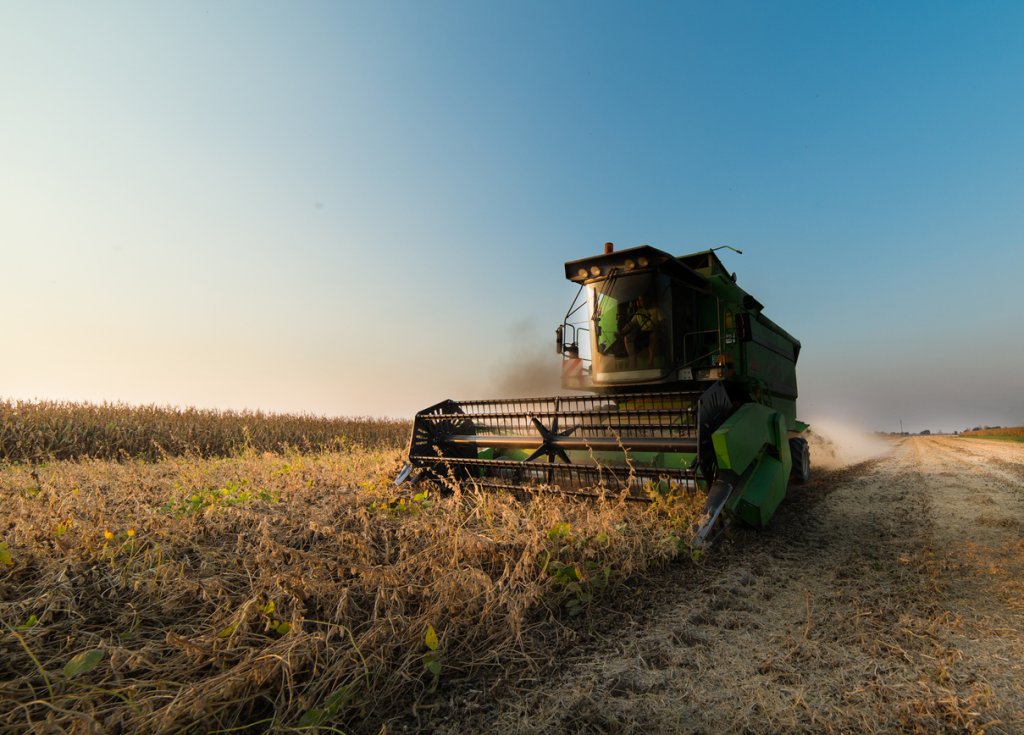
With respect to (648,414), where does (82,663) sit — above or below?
below

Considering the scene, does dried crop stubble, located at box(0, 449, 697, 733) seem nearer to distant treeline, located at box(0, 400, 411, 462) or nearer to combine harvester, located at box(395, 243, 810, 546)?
combine harvester, located at box(395, 243, 810, 546)

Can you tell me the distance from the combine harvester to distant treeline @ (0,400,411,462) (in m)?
7.03

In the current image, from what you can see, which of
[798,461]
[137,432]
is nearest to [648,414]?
[798,461]

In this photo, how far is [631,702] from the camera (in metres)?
1.91

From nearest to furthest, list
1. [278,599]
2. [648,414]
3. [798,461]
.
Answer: [278,599]
[648,414]
[798,461]

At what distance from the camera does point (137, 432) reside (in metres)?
11.7

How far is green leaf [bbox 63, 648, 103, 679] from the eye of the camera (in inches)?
66.6

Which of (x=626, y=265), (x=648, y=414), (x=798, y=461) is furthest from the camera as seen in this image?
(x=798, y=461)

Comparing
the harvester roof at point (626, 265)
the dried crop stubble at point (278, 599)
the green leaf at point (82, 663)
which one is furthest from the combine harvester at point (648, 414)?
the green leaf at point (82, 663)

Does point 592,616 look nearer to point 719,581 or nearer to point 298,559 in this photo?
point 719,581

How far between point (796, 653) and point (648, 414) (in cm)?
241

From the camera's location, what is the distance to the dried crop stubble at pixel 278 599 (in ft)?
5.71

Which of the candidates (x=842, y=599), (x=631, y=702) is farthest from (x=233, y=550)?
(x=842, y=599)

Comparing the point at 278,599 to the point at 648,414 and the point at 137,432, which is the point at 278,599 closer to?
the point at 648,414
